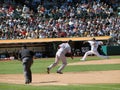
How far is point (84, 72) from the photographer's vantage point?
22.6 m

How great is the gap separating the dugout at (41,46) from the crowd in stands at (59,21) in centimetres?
65

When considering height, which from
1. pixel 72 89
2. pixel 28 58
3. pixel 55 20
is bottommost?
pixel 72 89

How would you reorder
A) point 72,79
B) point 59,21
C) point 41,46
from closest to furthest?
point 72,79 < point 41,46 < point 59,21

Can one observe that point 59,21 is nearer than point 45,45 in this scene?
No

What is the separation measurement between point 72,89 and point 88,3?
3179cm

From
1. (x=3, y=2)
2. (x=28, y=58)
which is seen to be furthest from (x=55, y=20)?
(x=28, y=58)

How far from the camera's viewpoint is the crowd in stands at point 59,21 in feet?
131

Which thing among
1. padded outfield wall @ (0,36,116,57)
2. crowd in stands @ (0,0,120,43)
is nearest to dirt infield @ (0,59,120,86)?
padded outfield wall @ (0,36,116,57)

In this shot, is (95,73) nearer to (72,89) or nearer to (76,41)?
(72,89)

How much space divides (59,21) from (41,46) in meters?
3.22

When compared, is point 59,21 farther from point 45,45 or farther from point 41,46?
point 41,46

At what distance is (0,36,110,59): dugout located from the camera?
3900cm

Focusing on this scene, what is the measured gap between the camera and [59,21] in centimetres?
4178

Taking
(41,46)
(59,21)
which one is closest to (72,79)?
(41,46)
